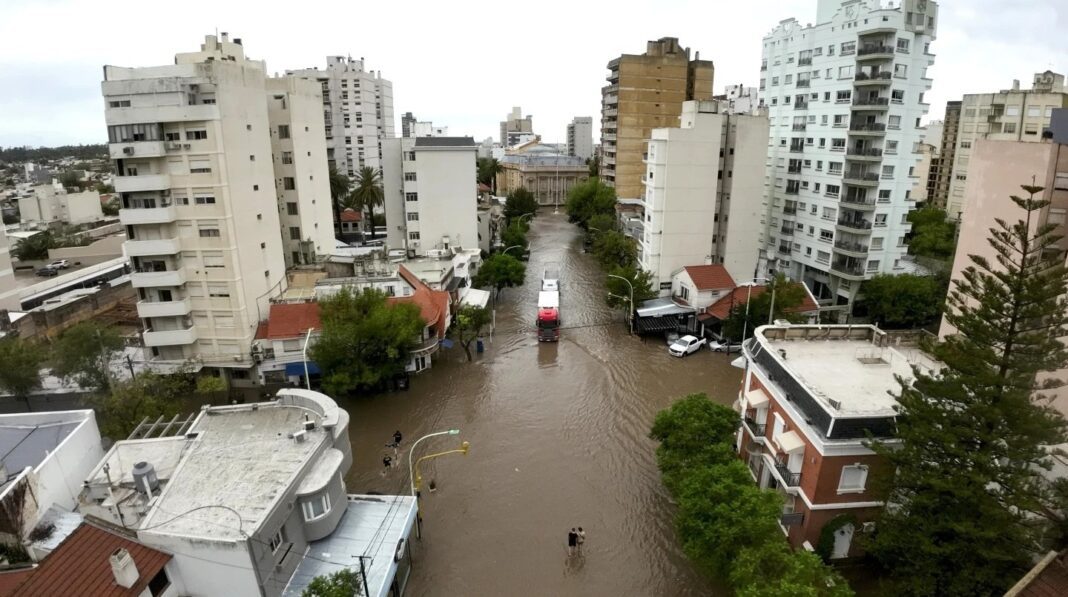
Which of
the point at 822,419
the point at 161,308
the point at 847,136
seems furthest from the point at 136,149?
the point at 847,136

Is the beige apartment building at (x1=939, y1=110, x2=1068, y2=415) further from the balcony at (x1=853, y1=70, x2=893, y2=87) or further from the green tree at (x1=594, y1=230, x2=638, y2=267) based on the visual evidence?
the green tree at (x1=594, y1=230, x2=638, y2=267)

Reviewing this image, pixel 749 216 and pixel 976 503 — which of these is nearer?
pixel 976 503

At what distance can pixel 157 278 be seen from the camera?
1131 inches

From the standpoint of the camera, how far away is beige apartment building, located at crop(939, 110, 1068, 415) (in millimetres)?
17250

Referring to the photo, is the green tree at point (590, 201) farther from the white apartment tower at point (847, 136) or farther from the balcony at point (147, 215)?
the balcony at point (147, 215)

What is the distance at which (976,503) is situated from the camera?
13289 mm

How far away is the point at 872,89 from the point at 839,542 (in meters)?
31.2

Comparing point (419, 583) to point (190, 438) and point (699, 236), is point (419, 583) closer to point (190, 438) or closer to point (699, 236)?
point (190, 438)

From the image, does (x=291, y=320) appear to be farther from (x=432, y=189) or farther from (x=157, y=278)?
(x=432, y=189)

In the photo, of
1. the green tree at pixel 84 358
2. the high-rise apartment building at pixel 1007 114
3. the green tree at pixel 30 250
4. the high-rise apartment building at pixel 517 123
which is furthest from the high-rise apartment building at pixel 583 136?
the green tree at pixel 84 358

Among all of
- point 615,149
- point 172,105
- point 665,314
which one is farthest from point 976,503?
point 615,149

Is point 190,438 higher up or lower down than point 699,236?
lower down

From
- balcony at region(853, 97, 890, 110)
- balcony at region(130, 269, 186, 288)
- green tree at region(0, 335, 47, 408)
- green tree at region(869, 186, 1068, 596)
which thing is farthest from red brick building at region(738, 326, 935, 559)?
green tree at region(0, 335, 47, 408)

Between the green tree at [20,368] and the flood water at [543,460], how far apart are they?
13.7 meters
